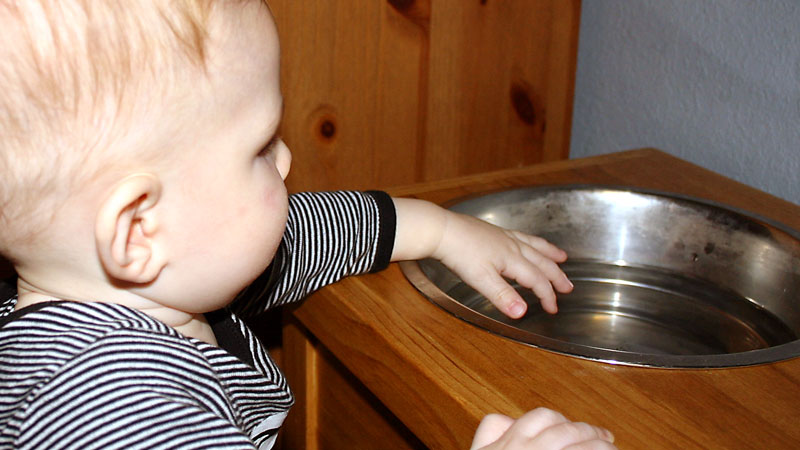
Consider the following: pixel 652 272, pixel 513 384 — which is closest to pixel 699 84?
pixel 652 272

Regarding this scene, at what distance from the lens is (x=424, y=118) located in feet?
3.50

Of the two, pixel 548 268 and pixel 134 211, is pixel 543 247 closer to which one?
pixel 548 268

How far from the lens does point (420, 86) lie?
105 centimetres

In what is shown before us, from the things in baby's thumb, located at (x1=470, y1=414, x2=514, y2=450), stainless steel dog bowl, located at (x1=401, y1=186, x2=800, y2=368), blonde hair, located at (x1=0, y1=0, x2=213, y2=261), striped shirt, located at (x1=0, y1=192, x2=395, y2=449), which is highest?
blonde hair, located at (x1=0, y1=0, x2=213, y2=261)

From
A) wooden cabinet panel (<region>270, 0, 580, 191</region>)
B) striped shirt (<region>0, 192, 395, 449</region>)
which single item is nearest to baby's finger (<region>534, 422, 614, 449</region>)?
striped shirt (<region>0, 192, 395, 449</region>)

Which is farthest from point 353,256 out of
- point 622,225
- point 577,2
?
point 577,2

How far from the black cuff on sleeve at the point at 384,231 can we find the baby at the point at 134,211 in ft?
0.56

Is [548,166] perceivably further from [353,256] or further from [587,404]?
[587,404]

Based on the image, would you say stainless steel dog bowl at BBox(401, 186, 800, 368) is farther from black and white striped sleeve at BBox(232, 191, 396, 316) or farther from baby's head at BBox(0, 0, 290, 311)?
baby's head at BBox(0, 0, 290, 311)

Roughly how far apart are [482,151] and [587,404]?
632 millimetres

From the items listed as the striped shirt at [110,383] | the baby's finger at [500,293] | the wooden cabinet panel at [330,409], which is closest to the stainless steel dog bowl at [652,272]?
the baby's finger at [500,293]

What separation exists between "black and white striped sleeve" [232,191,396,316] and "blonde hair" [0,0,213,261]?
252 mm

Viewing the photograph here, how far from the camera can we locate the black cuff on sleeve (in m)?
0.75

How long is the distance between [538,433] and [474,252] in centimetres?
29
